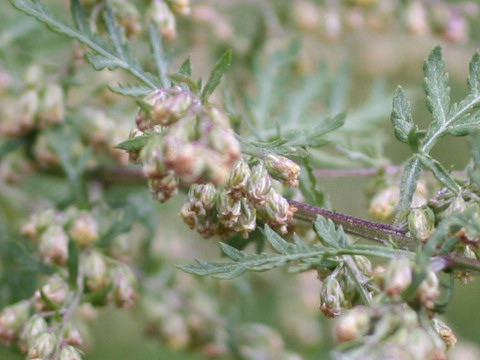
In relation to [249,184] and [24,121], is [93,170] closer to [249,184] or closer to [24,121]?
[24,121]

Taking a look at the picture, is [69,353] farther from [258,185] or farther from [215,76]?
[215,76]

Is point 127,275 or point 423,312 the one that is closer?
point 423,312

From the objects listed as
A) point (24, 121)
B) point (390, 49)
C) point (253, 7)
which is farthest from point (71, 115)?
point (390, 49)

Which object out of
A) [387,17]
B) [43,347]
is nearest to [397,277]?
[43,347]

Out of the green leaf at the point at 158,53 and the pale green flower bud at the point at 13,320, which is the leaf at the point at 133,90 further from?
the pale green flower bud at the point at 13,320

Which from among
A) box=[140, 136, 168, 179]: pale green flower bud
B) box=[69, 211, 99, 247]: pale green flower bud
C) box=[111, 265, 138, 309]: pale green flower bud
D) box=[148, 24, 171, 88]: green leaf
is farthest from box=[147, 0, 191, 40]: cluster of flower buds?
→ box=[140, 136, 168, 179]: pale green flower bud

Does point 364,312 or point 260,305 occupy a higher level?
point 364,312

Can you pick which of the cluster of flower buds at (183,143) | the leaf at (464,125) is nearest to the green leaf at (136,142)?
the cluster of flower buds at (183,143)
